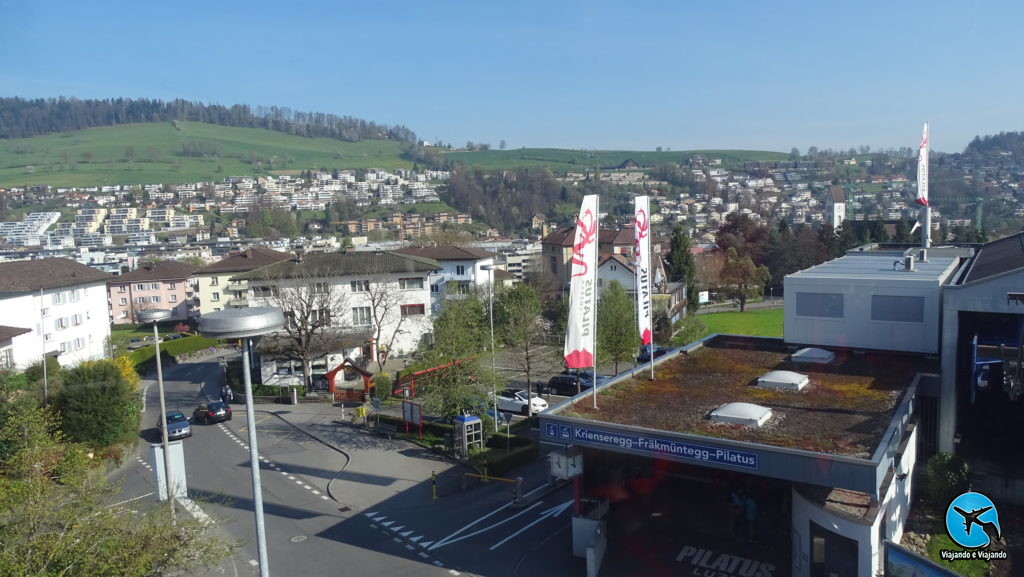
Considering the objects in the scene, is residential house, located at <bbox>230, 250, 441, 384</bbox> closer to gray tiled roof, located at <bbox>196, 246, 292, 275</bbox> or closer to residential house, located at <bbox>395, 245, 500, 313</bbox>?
residential house, located at <bbox>395, 245, 500, 313</bbox>

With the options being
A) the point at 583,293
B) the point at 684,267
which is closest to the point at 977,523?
the point at 583,293

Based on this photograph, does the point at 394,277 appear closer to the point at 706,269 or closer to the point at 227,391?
the point at 227,391

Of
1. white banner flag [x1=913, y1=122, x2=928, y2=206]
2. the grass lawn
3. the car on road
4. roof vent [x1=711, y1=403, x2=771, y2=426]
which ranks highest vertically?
white banner flag [x1=913, y1=122, x2=928, y2=206]

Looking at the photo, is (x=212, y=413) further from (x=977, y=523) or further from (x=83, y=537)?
(x=977, y=523)

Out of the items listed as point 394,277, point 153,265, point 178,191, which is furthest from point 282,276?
point 178,191

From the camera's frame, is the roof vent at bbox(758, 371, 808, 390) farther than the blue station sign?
Yes

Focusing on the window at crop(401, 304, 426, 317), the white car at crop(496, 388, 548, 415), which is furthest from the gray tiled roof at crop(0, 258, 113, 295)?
the white car at crop(496, 388, 548, 415)
